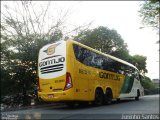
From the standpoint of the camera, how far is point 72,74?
14594 mm

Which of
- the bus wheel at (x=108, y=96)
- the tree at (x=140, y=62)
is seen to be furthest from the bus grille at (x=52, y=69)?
the tree at (x=140, y=62)

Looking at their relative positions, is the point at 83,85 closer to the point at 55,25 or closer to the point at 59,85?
the point at 59,85

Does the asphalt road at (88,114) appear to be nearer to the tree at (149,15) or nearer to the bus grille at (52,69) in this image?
the bus grille at (52,69)

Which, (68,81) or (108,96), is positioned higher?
(68,81)

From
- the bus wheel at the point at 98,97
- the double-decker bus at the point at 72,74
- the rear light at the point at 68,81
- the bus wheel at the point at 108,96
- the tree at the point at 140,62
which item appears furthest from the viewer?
the tree at the point at 140,62

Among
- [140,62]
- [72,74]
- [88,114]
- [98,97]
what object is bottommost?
[88,114]

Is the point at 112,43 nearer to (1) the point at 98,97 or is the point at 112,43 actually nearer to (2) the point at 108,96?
(2) the point at 108,96

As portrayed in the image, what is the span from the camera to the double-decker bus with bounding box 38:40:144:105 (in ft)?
48.0

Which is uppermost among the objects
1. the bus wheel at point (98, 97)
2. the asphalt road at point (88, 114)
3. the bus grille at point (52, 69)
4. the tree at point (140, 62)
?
the tree at point (140, 62)

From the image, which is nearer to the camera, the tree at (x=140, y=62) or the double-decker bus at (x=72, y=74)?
the double-decker bus at (x=72, y=74)

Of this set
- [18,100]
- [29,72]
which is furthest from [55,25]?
[18,100]

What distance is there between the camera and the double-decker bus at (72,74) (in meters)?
14.6

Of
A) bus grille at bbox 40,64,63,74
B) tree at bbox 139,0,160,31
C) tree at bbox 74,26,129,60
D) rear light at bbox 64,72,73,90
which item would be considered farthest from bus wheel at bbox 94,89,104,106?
tree at bbox 74,26,129,60

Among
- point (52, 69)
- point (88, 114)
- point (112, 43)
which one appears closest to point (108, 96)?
point (52, 69)
